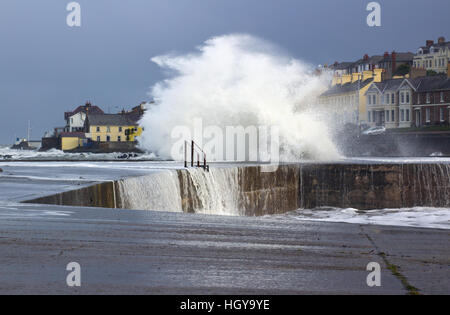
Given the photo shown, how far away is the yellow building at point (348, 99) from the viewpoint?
87562 millimetres

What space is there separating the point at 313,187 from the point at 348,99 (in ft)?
220

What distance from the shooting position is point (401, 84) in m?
79.8

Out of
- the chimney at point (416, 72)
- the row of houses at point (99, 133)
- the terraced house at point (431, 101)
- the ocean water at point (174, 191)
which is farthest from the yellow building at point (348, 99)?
the ocean water at point (174, 191)

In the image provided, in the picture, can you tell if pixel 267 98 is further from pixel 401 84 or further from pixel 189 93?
pixel 401 84

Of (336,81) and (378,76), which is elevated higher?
(336,81)

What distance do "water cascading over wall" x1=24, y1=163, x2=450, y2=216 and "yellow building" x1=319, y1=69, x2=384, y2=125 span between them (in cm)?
6156

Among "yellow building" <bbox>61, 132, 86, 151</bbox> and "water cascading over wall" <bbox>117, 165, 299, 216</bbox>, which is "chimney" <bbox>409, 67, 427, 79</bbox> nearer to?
"yellow building" <bbox>61, 132, 86, 151</bbox>

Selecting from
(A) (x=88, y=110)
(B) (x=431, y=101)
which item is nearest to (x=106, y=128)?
(A) (x=88, y=110)

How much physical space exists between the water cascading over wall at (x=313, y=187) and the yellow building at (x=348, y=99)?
2424 inches

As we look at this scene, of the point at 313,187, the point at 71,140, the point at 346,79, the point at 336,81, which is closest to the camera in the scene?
the point at 313,187

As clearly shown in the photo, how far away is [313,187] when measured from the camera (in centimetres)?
2483

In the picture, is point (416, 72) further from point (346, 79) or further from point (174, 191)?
point (174, 191)

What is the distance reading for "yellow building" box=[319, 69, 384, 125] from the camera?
87.6 m

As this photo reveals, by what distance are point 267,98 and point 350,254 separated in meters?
29.9
